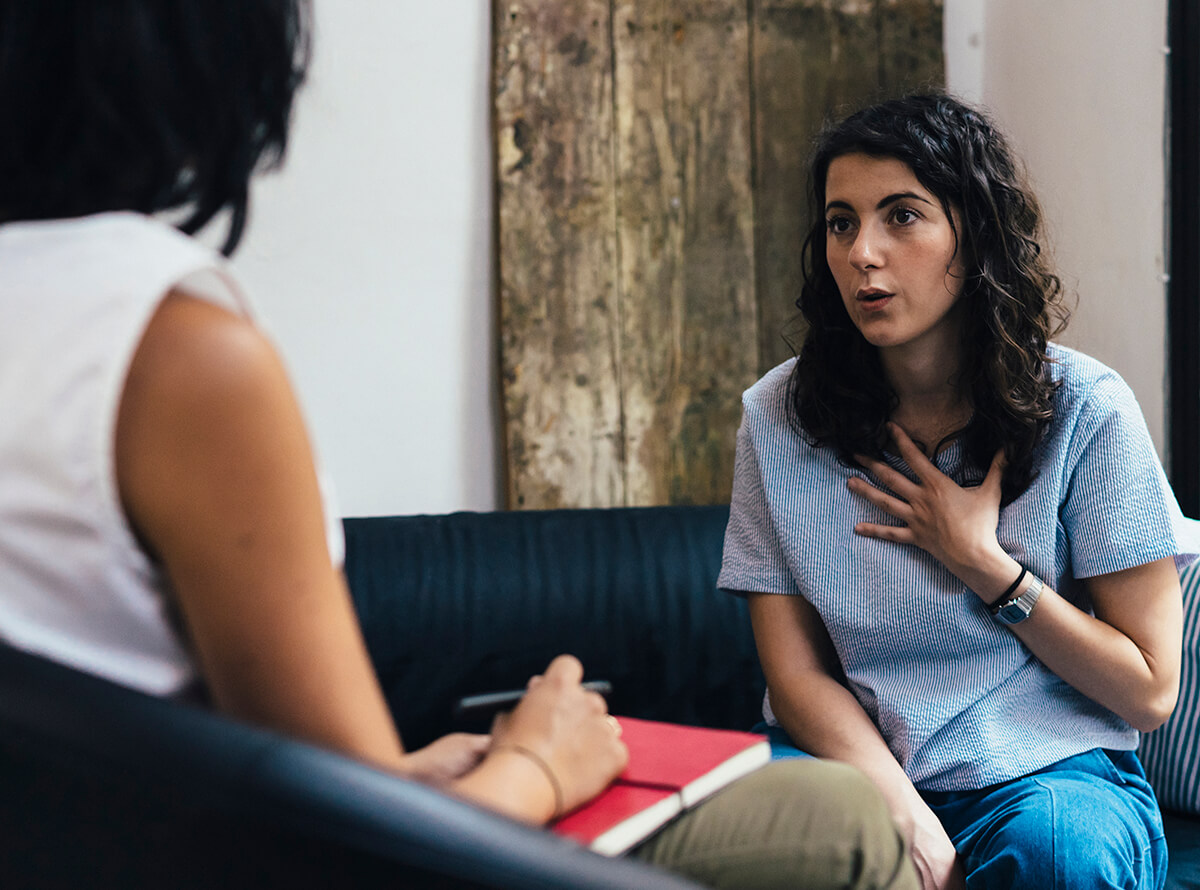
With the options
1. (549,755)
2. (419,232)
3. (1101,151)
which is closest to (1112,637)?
(549,755)

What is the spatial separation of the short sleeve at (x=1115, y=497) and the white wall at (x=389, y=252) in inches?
52.8

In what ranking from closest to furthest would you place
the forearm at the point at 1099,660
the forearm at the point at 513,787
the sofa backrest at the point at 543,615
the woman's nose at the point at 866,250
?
the forearm at the point at 513,787
the forearm at the point at 1099,660
the woman's nose at the point at 866,250
the sofa backrest at the point at 543,615

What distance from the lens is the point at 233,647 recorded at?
52 cm

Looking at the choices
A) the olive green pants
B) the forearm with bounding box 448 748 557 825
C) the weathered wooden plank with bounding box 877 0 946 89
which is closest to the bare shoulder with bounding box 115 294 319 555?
the forearm with bounding box 448 748 557 825

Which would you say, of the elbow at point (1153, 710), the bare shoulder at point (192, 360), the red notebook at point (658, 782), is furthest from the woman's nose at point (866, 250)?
the bare shoulder at point (192, 360)

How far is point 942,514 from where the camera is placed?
1.28 metres

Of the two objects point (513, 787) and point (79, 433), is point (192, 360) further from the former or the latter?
point (513, 787)

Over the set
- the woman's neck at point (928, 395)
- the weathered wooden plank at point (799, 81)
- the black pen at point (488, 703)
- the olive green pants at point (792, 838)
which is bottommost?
the olive green pants at point (792, 838)

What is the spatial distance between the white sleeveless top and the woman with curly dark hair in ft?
3.06

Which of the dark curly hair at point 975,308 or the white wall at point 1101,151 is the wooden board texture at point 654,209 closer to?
the white wall at point 1101,151

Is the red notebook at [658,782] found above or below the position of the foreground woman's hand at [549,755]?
below

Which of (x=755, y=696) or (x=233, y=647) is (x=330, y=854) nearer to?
(x=233, y=647)

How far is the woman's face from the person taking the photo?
134 cm

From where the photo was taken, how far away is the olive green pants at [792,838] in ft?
2.14
